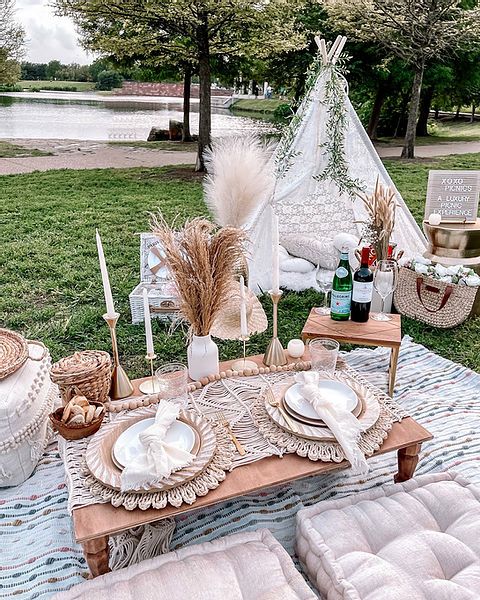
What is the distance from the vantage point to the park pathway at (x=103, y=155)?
34.7 feet

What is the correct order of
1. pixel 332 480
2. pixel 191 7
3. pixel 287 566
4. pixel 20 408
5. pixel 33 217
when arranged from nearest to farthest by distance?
pixel 287 566
pixel 20 408
pixel 332 480
pixel 33 217
pixel 191 7

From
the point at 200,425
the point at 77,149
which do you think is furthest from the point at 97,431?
the point at 77,149

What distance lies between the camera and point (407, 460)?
2.08 meters

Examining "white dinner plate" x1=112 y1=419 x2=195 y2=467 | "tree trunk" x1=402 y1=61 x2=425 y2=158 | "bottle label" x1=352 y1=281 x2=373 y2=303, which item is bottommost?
"white dinner plate" x1=112 y1=419 x2=195 y2=467

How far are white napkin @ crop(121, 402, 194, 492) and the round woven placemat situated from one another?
0.83m

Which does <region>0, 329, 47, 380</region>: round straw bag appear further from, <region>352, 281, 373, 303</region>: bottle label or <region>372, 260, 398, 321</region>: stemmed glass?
<region>372, 260, 398, 321</region>: stemmed glass

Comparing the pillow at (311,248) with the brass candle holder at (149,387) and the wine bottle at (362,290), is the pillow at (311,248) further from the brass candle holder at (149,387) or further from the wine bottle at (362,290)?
the brass candle holder at (149,387)

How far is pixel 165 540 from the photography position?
2008 millimetres

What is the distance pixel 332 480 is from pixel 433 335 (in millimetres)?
1842

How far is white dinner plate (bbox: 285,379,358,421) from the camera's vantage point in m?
1.97

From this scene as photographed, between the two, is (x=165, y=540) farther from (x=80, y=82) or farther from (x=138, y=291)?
(x=80, y=82)

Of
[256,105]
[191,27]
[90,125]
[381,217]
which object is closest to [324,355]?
[381,217]

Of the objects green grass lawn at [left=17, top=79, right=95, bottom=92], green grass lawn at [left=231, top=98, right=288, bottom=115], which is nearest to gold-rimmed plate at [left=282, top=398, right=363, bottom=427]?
green grass lawn at [left=231, top=98, right=288, bottom=115]

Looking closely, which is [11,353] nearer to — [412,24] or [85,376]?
[85,376]
